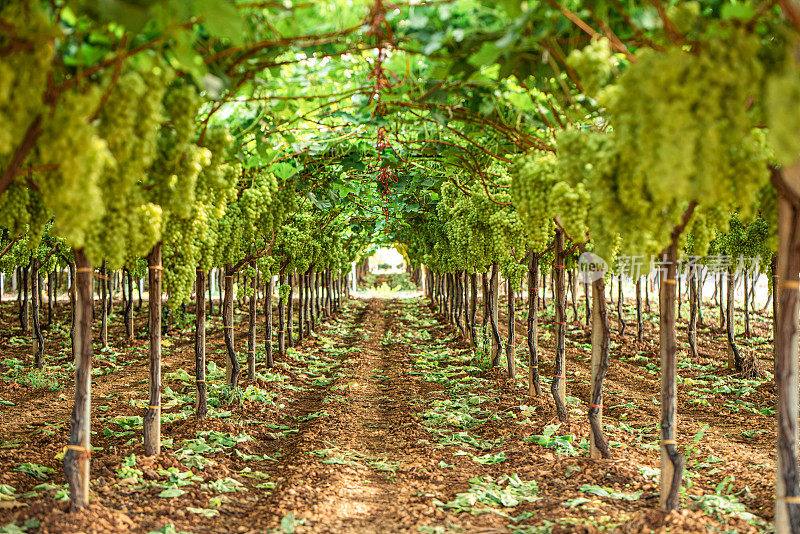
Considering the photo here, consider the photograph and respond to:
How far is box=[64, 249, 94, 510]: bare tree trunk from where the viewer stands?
162 inches

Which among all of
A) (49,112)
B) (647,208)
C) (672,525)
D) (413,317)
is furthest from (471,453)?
(413,317)

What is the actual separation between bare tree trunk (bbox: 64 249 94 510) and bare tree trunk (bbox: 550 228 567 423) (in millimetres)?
5055

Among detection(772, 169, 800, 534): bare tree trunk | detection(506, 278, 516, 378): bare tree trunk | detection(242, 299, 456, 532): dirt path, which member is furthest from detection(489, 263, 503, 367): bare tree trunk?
detection(772, 169, 800, 534): bare tree trunk

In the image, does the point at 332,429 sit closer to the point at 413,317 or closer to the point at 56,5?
the point at 56,5

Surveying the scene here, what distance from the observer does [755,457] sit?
6148 mm

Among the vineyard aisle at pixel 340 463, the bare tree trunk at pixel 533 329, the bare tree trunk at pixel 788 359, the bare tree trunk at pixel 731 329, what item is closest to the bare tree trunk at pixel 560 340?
the vineyard aisle at pixel 340 463

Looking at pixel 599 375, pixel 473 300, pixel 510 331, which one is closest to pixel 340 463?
pixel 599 375

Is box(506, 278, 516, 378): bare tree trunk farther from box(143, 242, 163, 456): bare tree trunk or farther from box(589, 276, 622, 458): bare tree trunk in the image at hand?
box(143, 242, 163, 456): bare tree trunk

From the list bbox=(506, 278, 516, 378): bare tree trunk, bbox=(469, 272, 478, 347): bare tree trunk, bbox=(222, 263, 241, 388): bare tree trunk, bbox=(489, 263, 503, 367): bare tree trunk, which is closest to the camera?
bbox=(222, 263, 241, 388): bare tree trunk

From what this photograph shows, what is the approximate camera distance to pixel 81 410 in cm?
421

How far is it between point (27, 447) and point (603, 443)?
6074mm

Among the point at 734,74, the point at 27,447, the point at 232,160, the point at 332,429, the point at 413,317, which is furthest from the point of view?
the point at 413,317

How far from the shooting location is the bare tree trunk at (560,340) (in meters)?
7.04

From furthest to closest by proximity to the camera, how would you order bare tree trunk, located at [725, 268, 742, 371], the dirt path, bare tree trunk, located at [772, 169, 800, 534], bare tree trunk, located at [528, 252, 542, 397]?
1. bare tree trunk, located at [725, 268, 742, 371]
2. bare tree trunk, located at [528, 252, 542, 397]
3. the dirt path
4. bare tree trunk, located at [772, 169, 800, 534]
